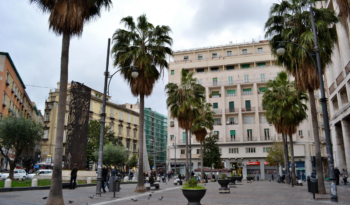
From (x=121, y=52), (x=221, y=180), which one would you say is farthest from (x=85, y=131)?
(x=221, y=180)

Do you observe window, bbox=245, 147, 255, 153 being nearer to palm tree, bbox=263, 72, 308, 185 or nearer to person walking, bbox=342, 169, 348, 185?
person walking, bbox=342, 169, 348, 185

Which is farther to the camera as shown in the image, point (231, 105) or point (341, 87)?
point (231, 105)

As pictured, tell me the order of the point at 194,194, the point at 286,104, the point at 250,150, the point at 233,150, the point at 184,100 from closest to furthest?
the point at 194,194 < the point at 286,104 < the point at 184,100 < the point at 250,150 < the point at 233,150

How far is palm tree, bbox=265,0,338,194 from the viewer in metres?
16.1

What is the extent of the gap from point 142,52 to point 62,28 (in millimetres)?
8618

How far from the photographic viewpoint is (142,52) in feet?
64.2

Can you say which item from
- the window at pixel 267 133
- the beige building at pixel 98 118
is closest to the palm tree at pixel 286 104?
the window at pixel 267 133

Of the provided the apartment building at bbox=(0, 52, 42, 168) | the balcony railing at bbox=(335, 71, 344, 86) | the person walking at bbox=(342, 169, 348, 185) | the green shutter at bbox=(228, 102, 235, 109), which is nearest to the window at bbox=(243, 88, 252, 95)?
the green shutter at bbox=(228, 102, 235, 109)

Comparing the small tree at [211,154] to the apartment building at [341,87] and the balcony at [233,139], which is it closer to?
the balcony at [233,139]

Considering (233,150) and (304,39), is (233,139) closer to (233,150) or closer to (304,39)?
(233,150)

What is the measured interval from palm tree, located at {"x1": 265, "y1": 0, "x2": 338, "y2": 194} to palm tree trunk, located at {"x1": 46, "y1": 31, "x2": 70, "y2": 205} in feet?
39.5

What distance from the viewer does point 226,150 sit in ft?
188

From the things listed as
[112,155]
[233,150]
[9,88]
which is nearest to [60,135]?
[112,155]

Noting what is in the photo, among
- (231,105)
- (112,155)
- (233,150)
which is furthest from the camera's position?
(231,105)
